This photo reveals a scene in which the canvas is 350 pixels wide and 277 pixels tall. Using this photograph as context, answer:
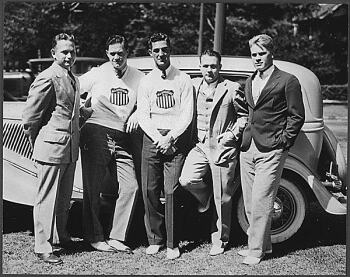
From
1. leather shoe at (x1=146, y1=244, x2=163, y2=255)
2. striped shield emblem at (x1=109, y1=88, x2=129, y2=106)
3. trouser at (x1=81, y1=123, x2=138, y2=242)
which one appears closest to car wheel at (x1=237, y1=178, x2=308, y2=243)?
leather shoe at (x1=146, y1=244, x2=163, y2=255)

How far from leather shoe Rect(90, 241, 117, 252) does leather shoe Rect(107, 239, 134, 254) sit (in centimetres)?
3

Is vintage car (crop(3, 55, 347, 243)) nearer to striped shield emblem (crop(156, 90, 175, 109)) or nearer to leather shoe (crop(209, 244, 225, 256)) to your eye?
leather shoe (crop(209, 244, 225, 256))

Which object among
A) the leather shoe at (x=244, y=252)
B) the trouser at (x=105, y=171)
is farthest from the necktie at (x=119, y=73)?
the leather shoe at (x=244, y=252)

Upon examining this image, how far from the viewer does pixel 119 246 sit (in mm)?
4750

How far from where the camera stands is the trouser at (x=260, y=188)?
4449mm

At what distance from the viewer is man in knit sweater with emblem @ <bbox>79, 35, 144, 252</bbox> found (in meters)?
4.64

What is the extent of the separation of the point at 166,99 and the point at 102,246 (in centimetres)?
144

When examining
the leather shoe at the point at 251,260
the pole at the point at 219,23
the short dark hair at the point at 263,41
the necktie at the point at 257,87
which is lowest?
the leather shoe at the point at 251,260

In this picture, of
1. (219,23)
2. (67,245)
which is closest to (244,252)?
(67,245)

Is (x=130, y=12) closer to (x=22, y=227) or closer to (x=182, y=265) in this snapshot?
(x=22, y=227)

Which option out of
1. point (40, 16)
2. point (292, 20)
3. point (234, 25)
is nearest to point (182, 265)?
point (40, 16)

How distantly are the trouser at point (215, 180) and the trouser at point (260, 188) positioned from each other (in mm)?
133

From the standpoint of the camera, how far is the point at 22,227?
5.47m

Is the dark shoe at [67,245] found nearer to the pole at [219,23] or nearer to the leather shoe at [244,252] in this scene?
the leather shoe at [244,252]
